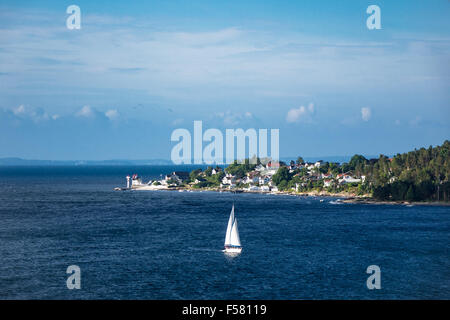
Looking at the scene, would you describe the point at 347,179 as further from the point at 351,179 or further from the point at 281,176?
the point at 281,176

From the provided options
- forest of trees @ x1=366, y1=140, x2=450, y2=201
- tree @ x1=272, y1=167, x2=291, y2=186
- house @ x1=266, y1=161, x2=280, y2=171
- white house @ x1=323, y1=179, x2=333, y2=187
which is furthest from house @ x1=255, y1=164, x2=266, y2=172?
forest of trees @ x1=366, y1=140, x2=450, y2=201

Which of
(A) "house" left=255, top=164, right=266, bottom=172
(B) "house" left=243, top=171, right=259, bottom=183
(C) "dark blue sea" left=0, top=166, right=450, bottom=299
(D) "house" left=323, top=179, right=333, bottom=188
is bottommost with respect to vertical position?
(C) "dark blue sea" left=0, top=166, right=450, bottom=299

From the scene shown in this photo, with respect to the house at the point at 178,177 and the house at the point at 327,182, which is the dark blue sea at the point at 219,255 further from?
the house at the point at 178,177

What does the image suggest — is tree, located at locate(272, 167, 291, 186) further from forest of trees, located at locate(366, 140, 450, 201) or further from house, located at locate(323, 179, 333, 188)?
forest of trees, located at locate(366, 140, 450, 201)

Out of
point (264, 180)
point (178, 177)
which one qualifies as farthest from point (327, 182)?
point (178, 177)
